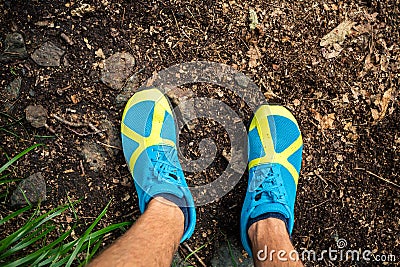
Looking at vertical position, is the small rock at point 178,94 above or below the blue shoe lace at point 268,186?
above

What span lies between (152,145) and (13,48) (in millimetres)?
740

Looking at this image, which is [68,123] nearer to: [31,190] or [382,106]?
[31,190]

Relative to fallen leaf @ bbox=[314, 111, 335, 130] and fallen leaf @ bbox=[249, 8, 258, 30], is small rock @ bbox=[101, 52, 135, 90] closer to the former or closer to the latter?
fallen leaf @ bbox=[249, 8, 258, 30]

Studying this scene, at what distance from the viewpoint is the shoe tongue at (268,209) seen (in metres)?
1.83

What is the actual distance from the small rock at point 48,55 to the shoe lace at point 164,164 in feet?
1.94

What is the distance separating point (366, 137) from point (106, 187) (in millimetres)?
1226

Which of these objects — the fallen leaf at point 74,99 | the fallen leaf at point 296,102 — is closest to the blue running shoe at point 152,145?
the fallen leaf at point 74,99

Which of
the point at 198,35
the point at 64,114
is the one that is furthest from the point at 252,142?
the point at 64,114

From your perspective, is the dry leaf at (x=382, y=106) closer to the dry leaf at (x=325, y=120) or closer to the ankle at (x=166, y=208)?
the dry leaf at (x=325, y=120)

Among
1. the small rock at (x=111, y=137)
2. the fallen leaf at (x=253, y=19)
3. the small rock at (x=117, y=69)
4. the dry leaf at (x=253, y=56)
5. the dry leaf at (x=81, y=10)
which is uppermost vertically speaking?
the fallen leaf at (x=253, y=19)

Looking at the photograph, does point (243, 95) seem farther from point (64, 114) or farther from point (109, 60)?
point (64, 114)

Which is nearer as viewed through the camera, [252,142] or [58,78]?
[58,78]

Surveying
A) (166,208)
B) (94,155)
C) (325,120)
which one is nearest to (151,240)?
(166,208)

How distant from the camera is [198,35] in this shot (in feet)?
6.38
